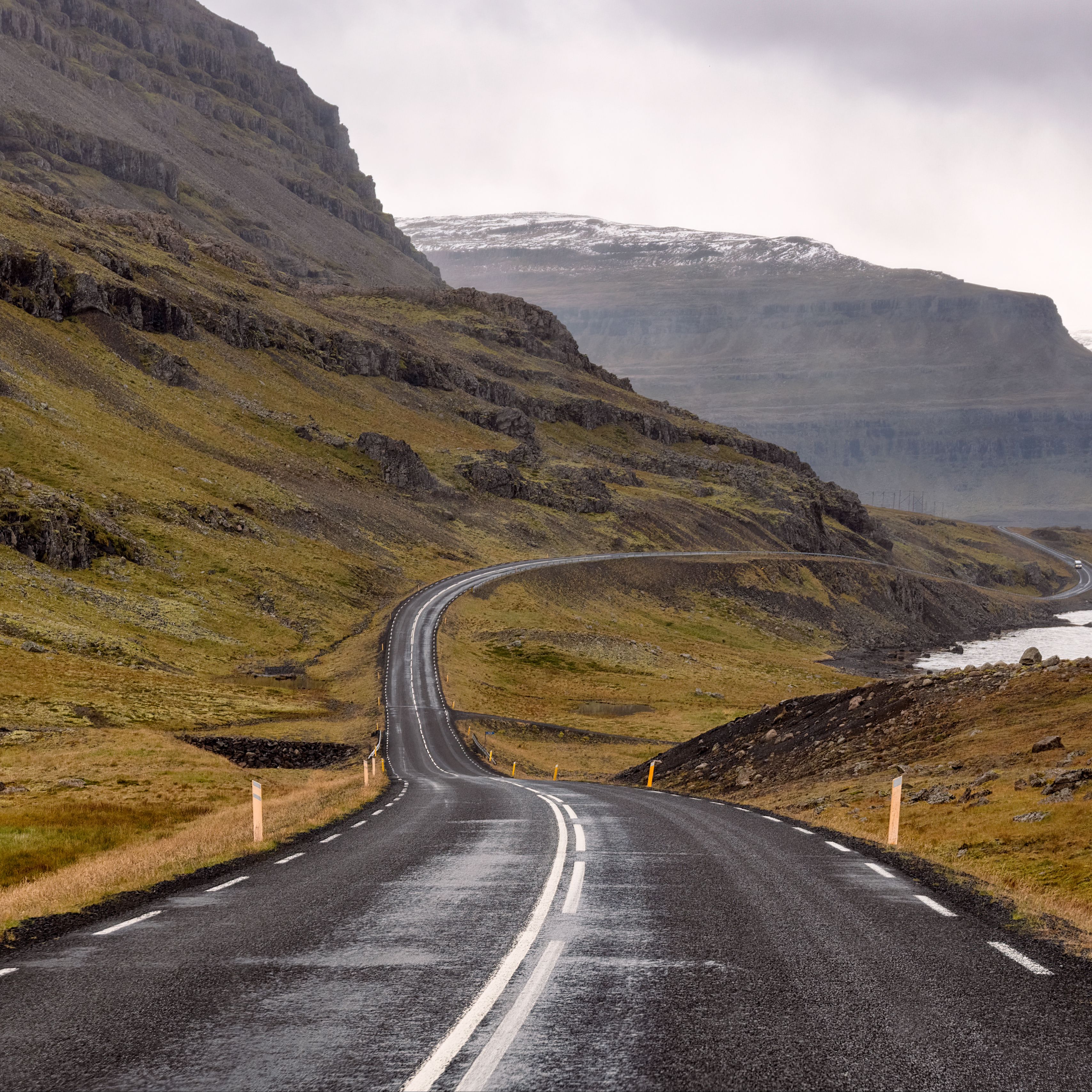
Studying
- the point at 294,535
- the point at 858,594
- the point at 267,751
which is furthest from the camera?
the point at 858,594

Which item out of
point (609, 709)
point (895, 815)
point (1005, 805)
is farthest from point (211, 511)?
point (895, 815)

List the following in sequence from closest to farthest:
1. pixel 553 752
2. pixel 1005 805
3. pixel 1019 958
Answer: pixel 1019 958
pixel 1005 805
pixel 553 752

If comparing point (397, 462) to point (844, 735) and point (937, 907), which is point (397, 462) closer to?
point (844, 735)

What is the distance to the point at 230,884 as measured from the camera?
44.2ft

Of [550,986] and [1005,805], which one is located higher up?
[550,986]

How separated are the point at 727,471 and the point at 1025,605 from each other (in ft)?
210

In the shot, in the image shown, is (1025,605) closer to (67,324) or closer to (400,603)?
(400,603)

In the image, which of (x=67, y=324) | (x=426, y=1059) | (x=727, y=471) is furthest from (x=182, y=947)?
(x=727, y=471)

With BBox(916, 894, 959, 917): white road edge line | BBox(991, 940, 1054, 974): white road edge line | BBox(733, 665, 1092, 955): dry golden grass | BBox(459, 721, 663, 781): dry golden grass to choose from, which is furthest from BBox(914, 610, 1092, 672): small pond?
BBox(991, 940, 1054, 974): white road edge line

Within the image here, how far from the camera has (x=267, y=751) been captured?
160 ft

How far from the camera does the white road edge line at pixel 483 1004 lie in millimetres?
6043

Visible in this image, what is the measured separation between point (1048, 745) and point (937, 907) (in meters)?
13.7

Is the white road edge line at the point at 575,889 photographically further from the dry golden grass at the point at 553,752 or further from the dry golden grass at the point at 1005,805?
the dry golden grass at the point at 553,752

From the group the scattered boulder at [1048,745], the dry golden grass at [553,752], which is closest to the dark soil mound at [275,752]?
the dry golden grass at [553,752]
